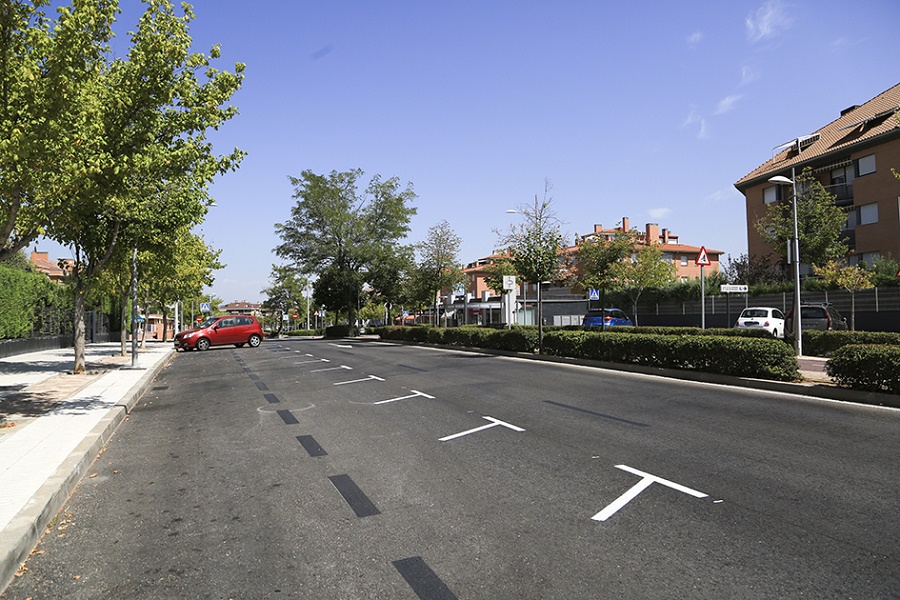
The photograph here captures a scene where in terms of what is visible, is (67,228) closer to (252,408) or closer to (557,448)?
(252,408)

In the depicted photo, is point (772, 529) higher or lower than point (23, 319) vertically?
lower

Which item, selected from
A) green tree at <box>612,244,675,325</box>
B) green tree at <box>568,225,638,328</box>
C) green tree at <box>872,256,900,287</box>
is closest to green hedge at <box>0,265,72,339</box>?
green tree at <box>568,225,638,328</box>

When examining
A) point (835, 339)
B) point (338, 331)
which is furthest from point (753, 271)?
point (338, 331)

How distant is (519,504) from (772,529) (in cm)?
185

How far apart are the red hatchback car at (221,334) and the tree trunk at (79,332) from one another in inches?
545

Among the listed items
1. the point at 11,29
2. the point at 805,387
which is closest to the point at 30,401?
the point at 11,29

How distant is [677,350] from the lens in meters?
A: 14.6

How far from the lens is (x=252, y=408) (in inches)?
421

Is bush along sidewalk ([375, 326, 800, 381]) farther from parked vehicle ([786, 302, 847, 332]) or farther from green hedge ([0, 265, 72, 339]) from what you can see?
green hedge ([0, 265, 72, 339])

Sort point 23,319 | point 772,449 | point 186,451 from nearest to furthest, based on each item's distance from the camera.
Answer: point 772,449 < point 186,451 < point 23,319

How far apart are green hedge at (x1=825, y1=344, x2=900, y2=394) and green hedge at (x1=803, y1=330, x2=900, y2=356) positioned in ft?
26.8

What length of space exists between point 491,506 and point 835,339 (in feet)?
60.4

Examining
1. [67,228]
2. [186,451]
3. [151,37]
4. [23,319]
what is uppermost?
[151,37]

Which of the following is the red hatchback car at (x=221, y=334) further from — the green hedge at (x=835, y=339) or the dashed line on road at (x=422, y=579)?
the dashed line on road at (x=422, y=579)
